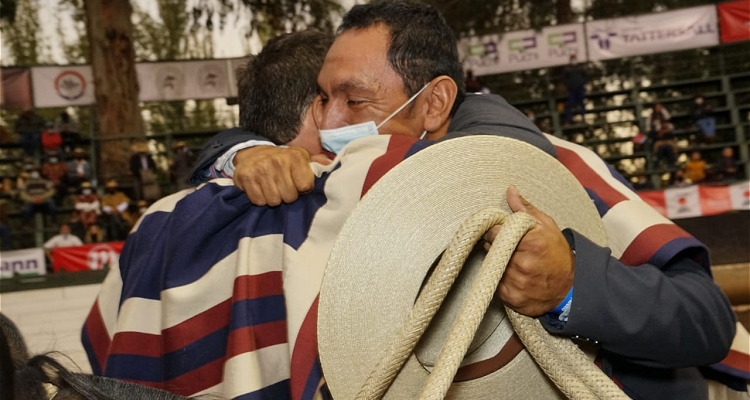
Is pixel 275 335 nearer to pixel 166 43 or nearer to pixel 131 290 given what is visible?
pixel 131 290

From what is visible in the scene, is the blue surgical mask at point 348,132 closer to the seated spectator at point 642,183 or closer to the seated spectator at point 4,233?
the seated spectator at point 4,233

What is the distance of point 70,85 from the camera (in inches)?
683

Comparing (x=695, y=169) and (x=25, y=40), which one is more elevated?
(x=25, y=40)

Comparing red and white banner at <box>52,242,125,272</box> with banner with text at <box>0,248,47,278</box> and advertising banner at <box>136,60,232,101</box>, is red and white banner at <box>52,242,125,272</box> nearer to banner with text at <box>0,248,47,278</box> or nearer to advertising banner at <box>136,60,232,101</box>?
banner with text at <box>0,248,47,278</box>

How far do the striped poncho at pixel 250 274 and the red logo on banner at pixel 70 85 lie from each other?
53.5 ft

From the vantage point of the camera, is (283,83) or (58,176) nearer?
(283,83)

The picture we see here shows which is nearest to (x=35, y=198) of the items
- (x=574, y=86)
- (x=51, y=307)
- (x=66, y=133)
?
(x=66, y=133)

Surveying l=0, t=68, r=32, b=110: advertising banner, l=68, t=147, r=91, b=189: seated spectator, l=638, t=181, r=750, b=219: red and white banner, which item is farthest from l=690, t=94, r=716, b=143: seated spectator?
l=0, t=68, r=32, b=110: advertising banner

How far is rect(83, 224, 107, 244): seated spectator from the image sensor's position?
50.8 ft

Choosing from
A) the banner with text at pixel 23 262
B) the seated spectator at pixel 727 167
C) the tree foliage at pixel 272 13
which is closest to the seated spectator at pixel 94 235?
the banner with text at pixel 23 262

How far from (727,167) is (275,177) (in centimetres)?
1582

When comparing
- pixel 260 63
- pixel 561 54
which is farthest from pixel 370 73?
pixel 561 54

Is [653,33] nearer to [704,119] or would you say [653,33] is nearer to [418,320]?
[704,119]

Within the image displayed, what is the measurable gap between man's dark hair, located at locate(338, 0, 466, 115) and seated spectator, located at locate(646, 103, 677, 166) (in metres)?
15.9
